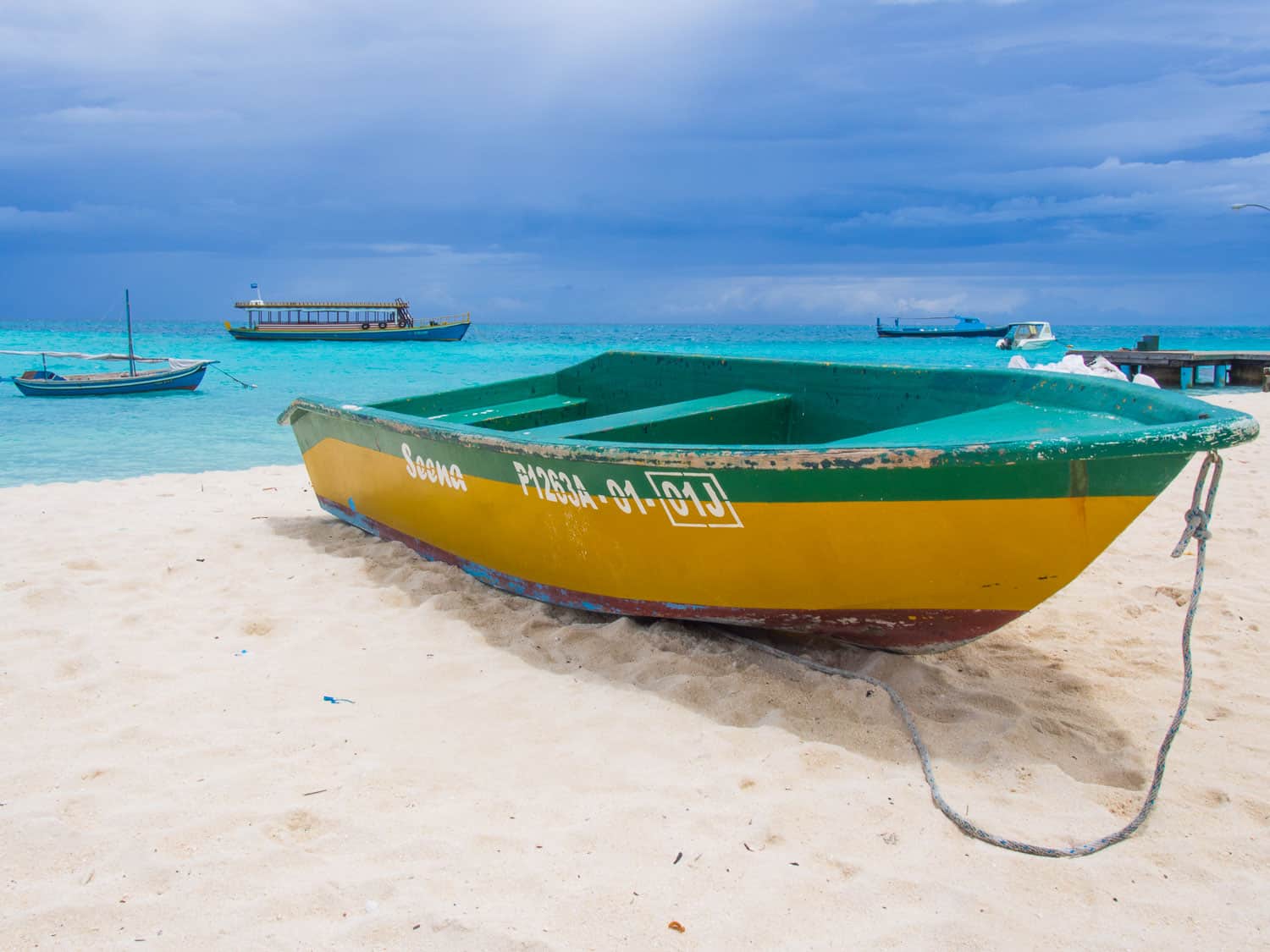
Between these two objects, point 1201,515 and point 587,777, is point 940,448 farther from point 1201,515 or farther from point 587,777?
point 587,777

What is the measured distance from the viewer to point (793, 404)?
496 cm

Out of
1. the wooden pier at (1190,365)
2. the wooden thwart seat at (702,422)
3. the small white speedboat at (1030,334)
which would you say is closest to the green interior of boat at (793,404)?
the wooden thwart seat at (702,422)

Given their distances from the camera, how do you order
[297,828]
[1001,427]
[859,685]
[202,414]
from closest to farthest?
[297,828]
[859,685]
[1001,427]
[202,414]

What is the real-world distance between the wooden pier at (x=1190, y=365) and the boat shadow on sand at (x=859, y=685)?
655 inches

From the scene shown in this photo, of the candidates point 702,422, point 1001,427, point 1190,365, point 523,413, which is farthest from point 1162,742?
point 1190,365

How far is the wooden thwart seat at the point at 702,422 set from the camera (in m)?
4.38

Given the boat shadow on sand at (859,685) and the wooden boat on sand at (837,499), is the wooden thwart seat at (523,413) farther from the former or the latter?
the boat shadow on sand at (859,685)

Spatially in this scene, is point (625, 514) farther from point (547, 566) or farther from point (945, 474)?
point (945, 474)

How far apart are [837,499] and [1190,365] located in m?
18.5

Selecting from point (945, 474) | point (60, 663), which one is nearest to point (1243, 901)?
point (945, 474)

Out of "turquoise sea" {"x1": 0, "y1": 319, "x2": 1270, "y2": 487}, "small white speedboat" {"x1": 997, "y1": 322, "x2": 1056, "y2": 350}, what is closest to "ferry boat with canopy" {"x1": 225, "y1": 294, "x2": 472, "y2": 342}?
"turquoise sea" {"x1": 0, "y1": 319, "x2": 1270, "y2": 487}

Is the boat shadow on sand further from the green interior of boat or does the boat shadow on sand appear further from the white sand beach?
the green interior of boat

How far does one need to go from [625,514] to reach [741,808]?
48.1 inches

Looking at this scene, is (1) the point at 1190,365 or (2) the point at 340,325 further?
(2) the point at 340,325
